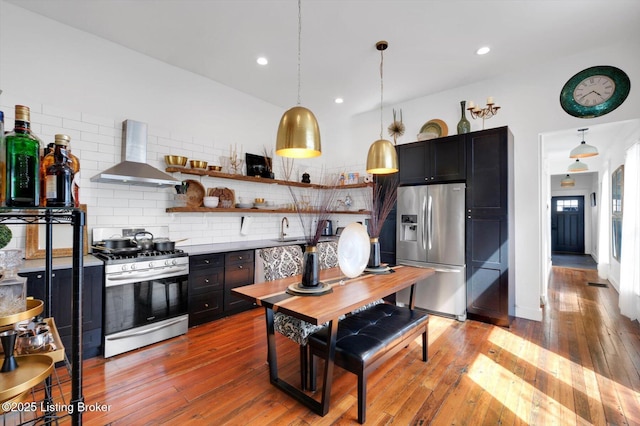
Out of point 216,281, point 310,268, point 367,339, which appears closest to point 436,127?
point 310,268

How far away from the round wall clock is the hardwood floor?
8.19 ft

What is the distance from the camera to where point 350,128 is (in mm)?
5457

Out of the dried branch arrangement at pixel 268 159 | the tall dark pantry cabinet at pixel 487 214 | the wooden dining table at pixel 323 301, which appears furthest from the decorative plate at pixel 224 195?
the tall dark pantry cabinet at pixel 487 214

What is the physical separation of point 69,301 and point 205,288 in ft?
3.93

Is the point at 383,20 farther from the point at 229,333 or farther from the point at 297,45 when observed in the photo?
the point at 229,333

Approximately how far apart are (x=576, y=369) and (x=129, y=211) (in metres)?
4.60

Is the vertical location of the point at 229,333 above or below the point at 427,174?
below

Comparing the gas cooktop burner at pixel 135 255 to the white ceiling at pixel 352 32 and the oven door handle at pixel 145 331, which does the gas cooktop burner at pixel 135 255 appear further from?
the white ceiling at pixel 352 32

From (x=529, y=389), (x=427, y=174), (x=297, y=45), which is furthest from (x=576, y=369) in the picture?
(x=297, y=45)

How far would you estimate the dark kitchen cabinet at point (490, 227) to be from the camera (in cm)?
337

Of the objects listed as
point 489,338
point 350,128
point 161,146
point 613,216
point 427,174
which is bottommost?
point 489,338

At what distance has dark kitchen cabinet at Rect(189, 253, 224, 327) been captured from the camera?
10.6 feet

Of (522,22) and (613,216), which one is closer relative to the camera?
(522,22)

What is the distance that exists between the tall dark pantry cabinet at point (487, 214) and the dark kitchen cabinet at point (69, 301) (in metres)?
3.95
